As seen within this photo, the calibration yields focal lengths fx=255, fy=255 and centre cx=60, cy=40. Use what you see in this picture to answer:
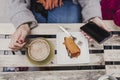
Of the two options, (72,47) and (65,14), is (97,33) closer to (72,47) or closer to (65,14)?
(72,47)

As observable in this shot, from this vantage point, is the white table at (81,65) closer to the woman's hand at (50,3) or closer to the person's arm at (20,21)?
the person's arm at (20,21)

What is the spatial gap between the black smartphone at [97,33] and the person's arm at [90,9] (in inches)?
4.8

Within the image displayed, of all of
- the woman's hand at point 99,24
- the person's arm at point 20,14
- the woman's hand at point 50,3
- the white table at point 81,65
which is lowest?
the white table at point 81,65

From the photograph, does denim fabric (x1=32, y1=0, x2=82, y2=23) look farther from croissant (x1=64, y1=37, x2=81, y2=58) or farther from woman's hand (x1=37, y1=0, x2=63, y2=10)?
croissant (x1=64, y1=37, x2=81, y2=58)

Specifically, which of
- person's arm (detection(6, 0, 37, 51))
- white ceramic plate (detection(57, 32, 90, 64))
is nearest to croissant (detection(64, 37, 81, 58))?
white ceramic plate (detection(57, 32, 90, 64))

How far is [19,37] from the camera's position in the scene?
1012 millimetres

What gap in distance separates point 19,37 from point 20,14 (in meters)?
0.13

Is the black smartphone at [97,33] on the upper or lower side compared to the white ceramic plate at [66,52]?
upper

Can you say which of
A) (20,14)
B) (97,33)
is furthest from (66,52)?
(20,14)

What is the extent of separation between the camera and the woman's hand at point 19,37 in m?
0.98

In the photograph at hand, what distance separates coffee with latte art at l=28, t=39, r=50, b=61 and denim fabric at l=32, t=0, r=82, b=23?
25cm

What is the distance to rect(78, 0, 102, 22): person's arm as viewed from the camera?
114cm

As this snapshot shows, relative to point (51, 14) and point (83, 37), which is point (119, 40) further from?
point (51, 14)

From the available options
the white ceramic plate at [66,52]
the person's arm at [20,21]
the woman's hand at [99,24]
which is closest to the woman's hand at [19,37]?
the person's arm at [20,21]
